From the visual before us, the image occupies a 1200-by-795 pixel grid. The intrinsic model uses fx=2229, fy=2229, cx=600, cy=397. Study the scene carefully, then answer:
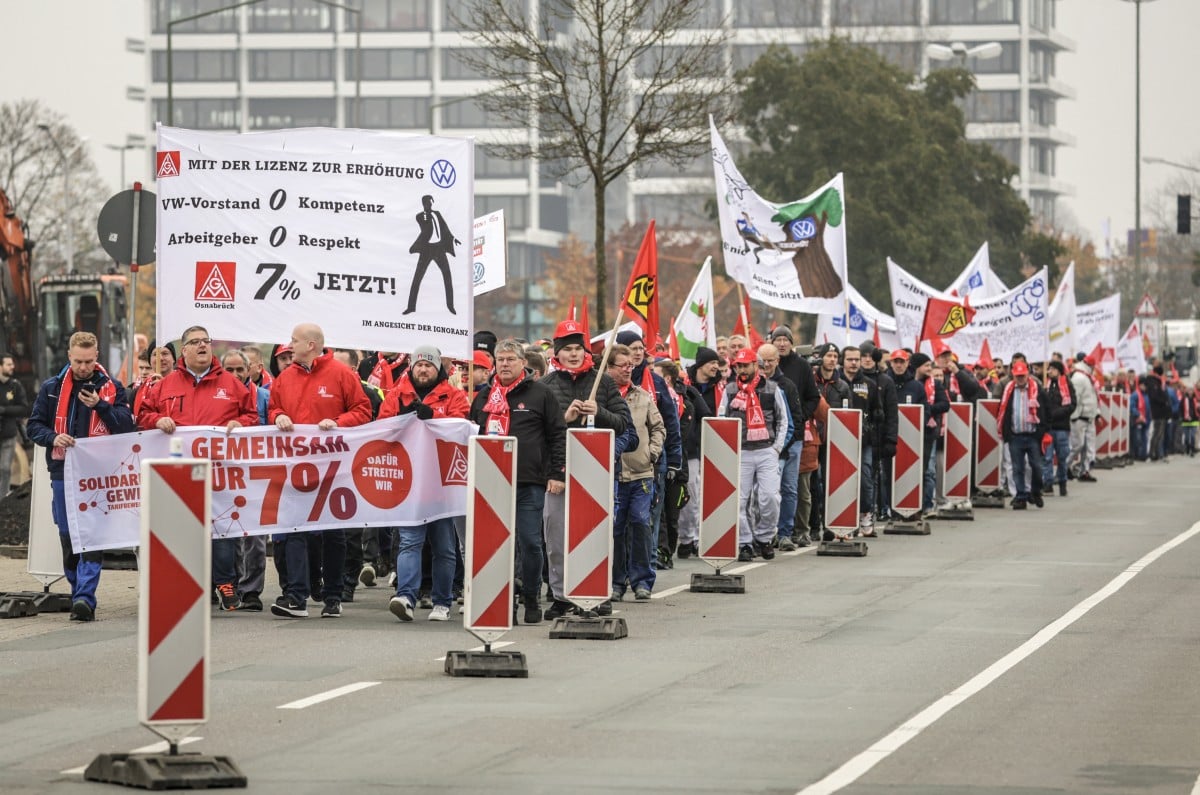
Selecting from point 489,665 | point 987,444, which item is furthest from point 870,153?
point 489,665

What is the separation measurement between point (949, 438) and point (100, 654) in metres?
15.9

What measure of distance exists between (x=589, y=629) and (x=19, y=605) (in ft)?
13.6

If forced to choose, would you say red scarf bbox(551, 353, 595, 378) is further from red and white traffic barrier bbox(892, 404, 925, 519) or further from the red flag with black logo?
red and white traffic barrier bbox(892, 404, 925, 519)

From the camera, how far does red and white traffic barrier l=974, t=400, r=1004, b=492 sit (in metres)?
28.9

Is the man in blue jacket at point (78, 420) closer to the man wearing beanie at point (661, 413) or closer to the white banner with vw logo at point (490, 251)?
the man wearing beanie at point (661, 413)

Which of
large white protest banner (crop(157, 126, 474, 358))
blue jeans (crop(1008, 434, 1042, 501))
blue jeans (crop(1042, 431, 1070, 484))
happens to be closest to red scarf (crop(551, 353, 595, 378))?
large white protest banner (crop(157, 126, 474, 358))

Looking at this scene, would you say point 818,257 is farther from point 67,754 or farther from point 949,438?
point 67,754

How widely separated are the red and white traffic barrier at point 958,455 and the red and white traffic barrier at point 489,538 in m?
15.4

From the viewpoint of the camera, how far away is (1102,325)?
154 feet

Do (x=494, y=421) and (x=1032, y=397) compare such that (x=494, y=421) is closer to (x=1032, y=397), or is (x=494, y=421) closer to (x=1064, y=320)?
(x=1032, y=397)

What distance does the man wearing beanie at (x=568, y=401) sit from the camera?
15172 mm

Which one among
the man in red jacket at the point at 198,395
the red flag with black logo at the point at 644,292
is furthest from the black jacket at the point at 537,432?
the man in red jacket at the point at 198,395

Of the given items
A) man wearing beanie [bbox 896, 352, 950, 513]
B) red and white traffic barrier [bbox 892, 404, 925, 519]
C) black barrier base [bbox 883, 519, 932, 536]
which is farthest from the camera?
man wearing beanie [bbox 896, 352, 950, 513]

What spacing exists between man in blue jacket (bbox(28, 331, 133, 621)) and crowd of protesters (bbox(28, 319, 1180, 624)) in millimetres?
13
